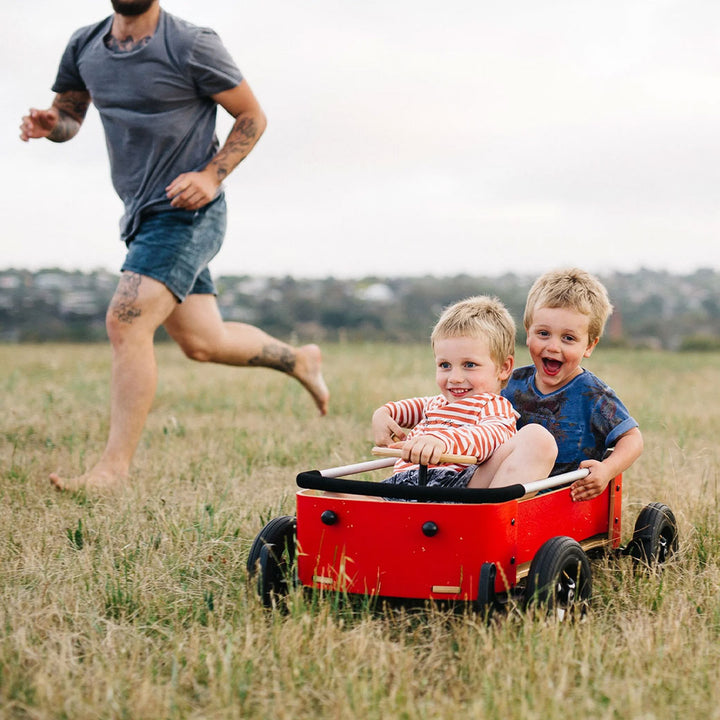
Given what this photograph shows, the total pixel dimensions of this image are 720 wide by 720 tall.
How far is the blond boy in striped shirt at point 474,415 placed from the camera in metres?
3.12

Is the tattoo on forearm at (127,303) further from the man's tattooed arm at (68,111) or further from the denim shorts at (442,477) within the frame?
the denim shorts at (442,477)

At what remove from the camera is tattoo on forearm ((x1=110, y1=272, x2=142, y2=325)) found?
187 inches

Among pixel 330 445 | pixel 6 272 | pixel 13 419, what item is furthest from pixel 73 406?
pixel 6 272

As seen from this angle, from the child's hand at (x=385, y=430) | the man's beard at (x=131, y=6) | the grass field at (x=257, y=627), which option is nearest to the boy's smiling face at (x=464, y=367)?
the child's hand at (x=385, y=430)

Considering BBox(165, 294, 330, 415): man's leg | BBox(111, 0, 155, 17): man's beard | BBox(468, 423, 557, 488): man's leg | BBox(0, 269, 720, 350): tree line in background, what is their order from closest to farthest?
BBox(468, 423, 557, 488): man's leg
BBox(111, 0, 155, 17): man's beard
BBox(165, 294, 330, 415): man's leg
BBox(0, 269, 720, 350): tree line in background

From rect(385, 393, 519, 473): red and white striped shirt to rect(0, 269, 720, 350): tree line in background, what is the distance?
1049 cm

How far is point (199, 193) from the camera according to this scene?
482 cm

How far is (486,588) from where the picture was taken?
2.72m

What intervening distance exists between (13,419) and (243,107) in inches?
111

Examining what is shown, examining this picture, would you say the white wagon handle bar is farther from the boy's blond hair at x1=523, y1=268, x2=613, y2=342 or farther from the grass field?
the boy's blond hair at x1=523, y1=268, x2=613, y2=342

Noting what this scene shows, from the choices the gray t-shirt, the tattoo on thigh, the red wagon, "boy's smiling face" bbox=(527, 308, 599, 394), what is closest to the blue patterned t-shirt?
"boy's smiling face" bbox=(527, 308, 599, 394)

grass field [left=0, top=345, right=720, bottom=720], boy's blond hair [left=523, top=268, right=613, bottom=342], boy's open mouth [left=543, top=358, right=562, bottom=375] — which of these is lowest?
grass field [left=0, top=345, right=720, bottom=720]

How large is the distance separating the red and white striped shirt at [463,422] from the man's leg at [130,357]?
1683 mm

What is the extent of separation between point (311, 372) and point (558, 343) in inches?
118
